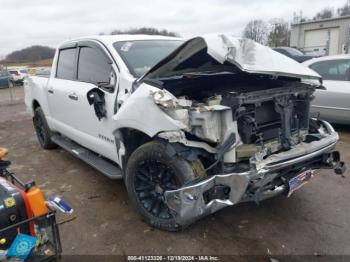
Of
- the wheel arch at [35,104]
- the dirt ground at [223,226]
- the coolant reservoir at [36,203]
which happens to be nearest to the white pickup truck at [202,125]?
the dirt ground at [223,226]

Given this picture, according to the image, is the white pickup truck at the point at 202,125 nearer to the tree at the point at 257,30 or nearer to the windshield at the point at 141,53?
the windshield at the point at 141,53

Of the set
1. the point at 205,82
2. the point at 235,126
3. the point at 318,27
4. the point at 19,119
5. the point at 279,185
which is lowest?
the point at 19,119

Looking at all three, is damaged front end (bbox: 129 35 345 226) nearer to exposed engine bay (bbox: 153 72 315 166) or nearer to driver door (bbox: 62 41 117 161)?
exposed engine bay (bbox: 153 72 315 166)

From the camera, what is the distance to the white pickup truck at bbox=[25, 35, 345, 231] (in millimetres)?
2621

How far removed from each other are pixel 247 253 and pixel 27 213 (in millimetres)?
1805

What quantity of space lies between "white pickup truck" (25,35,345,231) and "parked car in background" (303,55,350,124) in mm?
2599

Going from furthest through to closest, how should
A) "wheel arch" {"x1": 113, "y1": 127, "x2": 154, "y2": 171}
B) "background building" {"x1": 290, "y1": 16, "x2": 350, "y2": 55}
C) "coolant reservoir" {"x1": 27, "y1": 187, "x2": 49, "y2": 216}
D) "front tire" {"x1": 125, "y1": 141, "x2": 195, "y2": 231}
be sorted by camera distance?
"background building" {"x1": 290, "y1": 16, "x2": 350, "y2": 55}
"wheel arch" {"x1": 113, "y1": 127, "x2": 154, "y2": 171}
"front tire" {"x1": 125, "y1": 141, "x2": 195, "y2": 231}
"coolant reservoir" {"x1": 27, "y1": 187, "x2": 49, "y2": 216}

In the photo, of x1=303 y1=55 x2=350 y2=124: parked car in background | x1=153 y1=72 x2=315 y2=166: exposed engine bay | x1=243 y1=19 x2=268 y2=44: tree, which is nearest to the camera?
x1=153 y1=72 x2=315 y2=166: exposed engine bay

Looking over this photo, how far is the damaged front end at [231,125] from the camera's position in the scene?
2590 mm

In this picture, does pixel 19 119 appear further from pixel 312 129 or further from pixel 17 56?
pixel 17 56

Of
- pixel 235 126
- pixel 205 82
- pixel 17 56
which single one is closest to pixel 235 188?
pixel 235 126

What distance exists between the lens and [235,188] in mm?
2539

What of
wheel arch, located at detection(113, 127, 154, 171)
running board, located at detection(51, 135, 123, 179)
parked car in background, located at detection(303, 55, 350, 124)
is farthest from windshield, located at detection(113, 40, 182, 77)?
parked car in background, located at detection(303, 55, 350, 124)

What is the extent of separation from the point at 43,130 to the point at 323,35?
2745 centimetres
